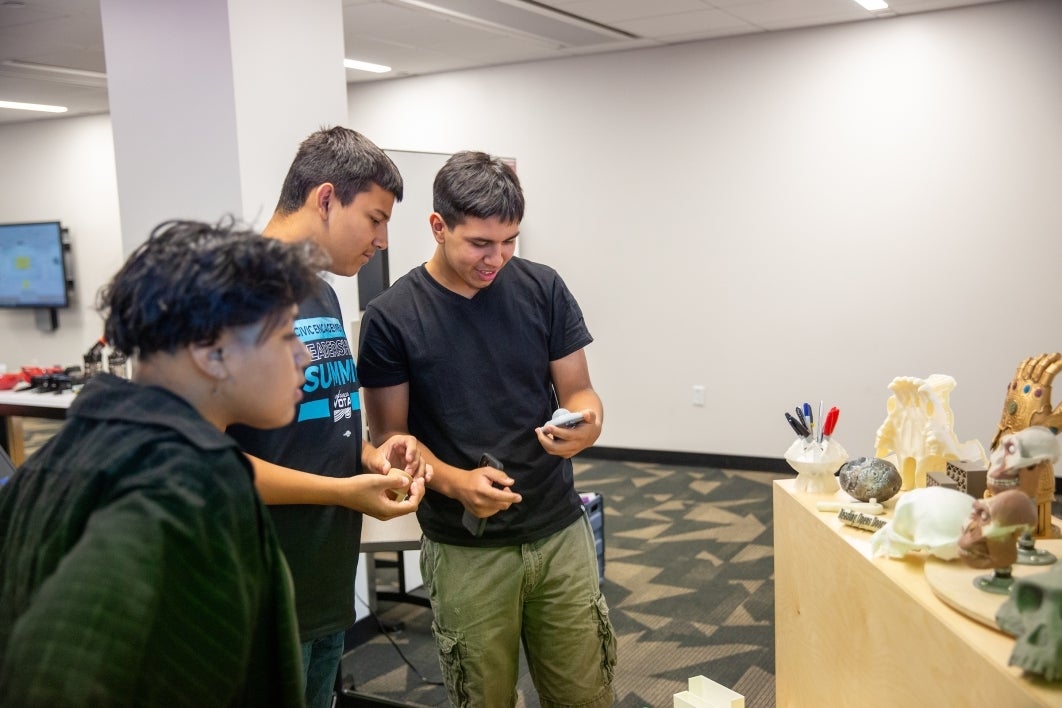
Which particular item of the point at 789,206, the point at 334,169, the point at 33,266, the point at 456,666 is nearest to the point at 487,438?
the point at 456,666

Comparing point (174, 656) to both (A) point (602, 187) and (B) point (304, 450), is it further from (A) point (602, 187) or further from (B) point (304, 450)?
(A) point (602, 187)

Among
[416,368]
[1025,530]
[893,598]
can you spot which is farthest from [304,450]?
[1025,530]

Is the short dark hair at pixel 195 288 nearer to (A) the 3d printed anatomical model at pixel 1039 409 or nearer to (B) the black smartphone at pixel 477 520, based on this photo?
(B) the black smartphone at pixel 477 520

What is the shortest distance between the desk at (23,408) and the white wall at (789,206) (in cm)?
284

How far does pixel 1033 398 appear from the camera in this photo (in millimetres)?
1544

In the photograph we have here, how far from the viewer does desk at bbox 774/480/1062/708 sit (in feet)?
3.76

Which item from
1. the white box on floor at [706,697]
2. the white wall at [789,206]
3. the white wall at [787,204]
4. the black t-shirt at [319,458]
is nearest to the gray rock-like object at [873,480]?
the white box on floor at [706,697]

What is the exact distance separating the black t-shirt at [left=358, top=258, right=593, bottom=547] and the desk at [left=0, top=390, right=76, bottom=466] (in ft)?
9.78

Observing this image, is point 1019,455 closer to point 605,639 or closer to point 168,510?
point 605,639

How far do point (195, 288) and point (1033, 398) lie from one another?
53.9 inches

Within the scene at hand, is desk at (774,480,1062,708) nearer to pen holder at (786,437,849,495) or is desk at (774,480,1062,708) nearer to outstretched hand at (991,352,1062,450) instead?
pen holder at (786,437,849,495)

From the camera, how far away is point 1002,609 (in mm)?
1148

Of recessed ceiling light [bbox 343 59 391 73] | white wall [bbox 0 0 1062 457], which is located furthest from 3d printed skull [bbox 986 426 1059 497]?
recessed ceiling light [bbox 343 59 391 73]

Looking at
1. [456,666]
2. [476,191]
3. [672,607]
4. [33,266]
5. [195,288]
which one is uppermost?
[476,191]
